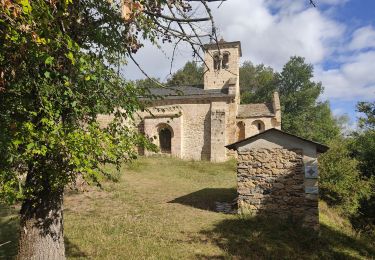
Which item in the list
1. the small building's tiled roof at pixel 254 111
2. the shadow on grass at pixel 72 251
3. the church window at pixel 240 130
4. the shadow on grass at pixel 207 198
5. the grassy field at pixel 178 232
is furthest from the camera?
the church window at pixel 240 130

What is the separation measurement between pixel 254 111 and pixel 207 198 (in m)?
16.3

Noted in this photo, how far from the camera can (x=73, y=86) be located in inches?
172

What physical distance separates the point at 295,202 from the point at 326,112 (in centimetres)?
3917

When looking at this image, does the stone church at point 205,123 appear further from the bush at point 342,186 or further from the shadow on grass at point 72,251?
the shadow on grass at point 72,251

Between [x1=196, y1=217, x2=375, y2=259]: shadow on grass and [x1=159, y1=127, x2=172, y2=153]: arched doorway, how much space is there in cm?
1729

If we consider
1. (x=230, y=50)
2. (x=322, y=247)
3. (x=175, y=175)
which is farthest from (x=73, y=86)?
(x=230, y=50)

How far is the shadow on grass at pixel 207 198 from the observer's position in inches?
463

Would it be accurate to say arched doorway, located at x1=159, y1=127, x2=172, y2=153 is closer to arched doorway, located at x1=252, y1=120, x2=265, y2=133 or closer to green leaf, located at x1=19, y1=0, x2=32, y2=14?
arched doorway, located at x1=252, y1=120, x2=265, y2=133

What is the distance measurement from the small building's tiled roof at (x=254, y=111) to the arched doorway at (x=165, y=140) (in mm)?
6132

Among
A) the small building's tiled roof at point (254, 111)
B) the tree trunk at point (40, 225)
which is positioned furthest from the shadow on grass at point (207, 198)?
the small building's tiled roof at point (254, 111)

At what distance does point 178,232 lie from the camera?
865 centimetres

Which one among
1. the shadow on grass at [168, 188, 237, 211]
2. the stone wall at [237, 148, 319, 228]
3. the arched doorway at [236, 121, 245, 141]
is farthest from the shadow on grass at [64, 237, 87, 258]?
the arched doorway at [236, 121, 245, 141]

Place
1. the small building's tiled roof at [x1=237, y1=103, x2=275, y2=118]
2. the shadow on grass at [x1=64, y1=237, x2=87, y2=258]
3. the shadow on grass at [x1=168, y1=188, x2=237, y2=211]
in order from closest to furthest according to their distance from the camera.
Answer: the shadow on grass at [x1=64, y1=237, x2=87, y2=258]
the shadow on grass at [x1=168, y1=188, x2=237, y2=211]
the small building's tiled roof at [x1=237, y1=103, x2=275, y2=118]

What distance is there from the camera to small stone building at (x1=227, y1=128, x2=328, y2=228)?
950 cm
